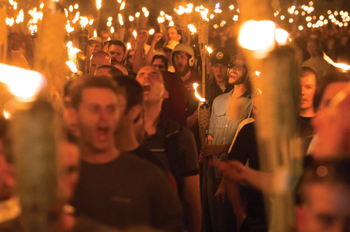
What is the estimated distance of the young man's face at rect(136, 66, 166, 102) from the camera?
129 inches

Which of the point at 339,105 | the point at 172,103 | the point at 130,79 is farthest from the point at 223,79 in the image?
the point at 339,105

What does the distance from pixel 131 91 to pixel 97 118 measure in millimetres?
557

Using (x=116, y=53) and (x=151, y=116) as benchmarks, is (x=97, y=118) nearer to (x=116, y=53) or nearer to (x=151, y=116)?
(x=151, y=116)

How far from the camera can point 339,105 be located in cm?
179

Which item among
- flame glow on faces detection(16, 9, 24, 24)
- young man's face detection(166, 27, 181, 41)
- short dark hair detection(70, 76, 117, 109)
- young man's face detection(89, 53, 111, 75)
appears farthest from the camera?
flame glow on faces detection(16, 9, 24, 24)

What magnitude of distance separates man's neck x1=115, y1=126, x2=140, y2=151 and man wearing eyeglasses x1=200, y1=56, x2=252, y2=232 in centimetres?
219

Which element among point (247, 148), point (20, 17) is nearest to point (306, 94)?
point (247, 148)

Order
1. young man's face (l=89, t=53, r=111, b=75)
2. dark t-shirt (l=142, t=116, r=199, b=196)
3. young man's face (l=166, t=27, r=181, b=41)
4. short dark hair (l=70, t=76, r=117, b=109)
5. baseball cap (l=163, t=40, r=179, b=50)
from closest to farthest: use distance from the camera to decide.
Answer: short dark hair (l=70, t=76, r=117, b=109), dark t-shirt (l=142, t=116, r=199, b=196), young man's face (l=89, t=53, r=111, b=75), baseball cap (l=163, t=40, r=179, b=50), young man's face (l=166, t=27, r=181, b=41)

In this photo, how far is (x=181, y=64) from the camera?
6.26 metres

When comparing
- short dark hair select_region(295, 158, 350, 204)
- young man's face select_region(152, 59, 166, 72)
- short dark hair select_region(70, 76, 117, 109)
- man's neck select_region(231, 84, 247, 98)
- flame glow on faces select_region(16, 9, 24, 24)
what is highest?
flame glow on faces select_region(16, 9, 24, 24)

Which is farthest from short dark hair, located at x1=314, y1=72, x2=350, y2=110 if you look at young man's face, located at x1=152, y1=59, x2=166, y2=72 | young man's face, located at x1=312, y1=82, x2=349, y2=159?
young man's face, located at x1=152, y1=59, x2=166, y2=72

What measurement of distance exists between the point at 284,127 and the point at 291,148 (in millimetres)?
90

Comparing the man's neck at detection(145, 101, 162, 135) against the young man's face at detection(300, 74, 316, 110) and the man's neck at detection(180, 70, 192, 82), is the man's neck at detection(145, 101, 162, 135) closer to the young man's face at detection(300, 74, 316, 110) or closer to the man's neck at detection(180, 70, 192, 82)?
the young man's face at detection(300, 74, 316, 110)

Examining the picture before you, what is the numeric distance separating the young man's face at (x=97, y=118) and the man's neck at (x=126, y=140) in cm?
19
